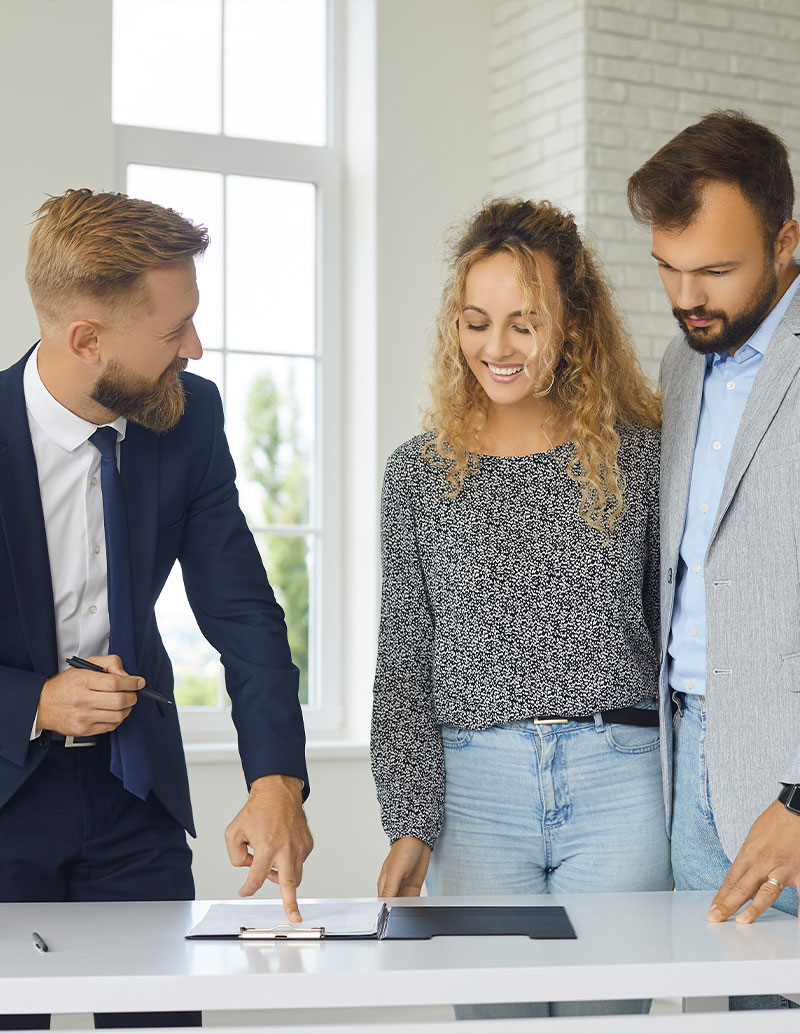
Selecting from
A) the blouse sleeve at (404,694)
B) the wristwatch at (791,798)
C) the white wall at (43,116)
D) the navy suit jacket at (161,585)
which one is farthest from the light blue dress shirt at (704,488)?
the white wall at (43,116)

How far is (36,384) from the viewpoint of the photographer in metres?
2.10

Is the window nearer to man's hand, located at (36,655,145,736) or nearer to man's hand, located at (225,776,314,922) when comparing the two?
man's hand, located at (225,776,314,922)

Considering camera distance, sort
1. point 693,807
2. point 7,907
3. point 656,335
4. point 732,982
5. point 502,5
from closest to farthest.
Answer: point 732,982, point 7,907, point 693,807, point 656,335, point 502,5

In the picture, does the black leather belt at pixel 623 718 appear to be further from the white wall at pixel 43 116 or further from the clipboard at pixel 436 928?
the white wall at pixel 43 116

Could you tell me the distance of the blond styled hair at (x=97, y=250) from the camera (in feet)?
6.84

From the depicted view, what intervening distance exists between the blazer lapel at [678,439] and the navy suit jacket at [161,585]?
66cm

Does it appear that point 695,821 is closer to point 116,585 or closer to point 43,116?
point 116,585

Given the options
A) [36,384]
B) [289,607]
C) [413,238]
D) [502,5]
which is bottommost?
[289,607]

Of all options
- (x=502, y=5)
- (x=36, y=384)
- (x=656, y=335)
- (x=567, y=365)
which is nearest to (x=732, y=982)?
(x=567, y=365)

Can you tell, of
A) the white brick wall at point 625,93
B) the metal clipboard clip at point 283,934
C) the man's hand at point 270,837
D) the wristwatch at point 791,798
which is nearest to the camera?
the metal clipboard clip at point 283,934

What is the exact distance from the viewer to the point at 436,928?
1.67 metres

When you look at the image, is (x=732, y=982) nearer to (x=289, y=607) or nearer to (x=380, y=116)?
(x=289, y=607)

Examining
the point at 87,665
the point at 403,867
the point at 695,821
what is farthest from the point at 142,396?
the point at 695,821

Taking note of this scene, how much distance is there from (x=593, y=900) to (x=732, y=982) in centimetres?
38
